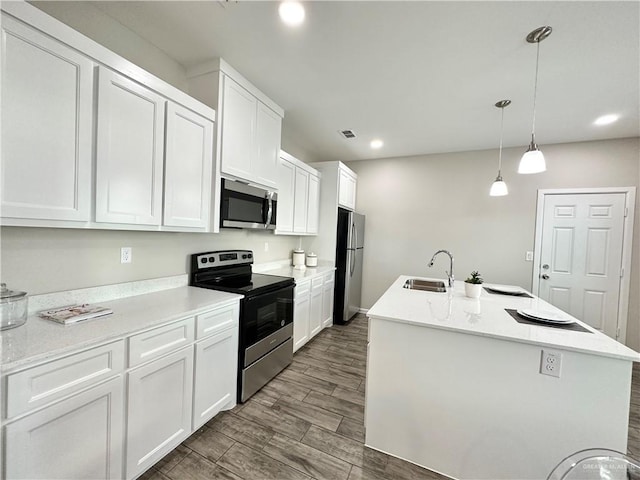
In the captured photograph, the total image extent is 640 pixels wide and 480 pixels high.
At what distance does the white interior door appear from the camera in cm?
329

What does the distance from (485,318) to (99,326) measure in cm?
216

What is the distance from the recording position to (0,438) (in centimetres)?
90

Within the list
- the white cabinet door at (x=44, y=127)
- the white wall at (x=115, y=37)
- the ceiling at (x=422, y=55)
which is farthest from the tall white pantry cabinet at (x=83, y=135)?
the ceiling at (x=422, y=55)

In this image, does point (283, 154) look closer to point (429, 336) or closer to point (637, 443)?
point (429, 336)

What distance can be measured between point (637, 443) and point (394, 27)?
332 cm

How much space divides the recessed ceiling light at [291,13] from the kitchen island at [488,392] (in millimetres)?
1916

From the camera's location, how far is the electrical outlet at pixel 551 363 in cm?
132

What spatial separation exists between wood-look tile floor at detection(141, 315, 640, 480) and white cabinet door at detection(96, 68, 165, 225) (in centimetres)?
148

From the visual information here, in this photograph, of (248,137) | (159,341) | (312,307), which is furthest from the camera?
(312,307)

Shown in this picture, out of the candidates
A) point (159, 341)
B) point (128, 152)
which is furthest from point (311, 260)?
point (128, 152)

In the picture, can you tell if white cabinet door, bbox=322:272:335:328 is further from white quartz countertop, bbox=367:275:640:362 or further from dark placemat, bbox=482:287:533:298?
dark placemat, bbox=482:287:533:298

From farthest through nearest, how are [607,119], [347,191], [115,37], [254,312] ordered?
[347,191]
[607,119]
[254,312]
[115,37]

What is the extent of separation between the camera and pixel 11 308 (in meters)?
1.12

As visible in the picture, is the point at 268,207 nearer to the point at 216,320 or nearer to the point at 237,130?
the point at 237,130
